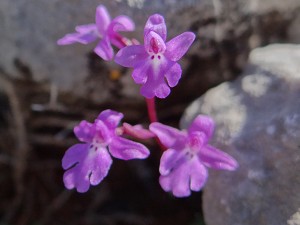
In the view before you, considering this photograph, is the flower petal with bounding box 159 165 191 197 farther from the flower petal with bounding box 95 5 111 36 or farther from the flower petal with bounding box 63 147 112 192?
the flower petal with bounding box 95 5 111 36

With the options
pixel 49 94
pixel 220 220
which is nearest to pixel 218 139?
pixel 220 220

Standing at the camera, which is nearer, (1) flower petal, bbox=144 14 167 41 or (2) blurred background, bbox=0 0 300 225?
(1) flower petal, bbox=144 14 167 41

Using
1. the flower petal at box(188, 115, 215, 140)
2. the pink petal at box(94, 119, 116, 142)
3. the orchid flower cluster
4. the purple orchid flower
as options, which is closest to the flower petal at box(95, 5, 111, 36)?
the purple orchid flower

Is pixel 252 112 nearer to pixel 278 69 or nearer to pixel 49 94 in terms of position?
pixel 278 69

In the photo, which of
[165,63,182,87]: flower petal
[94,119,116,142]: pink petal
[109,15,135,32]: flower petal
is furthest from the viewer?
[109,15,135,32]: flower petal

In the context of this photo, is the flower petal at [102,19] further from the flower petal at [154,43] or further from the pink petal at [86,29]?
the flower petal at [154,43]

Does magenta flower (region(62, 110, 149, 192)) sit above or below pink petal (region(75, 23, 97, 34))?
below

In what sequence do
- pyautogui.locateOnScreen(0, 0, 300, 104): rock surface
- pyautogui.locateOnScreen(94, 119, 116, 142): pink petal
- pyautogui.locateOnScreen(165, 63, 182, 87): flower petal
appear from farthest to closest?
pyautogui.locateOnScreen(0, 0, 300, 104): rock surface
pyautogui.locateOnScreen(94, 119, 116, 142): pink petal
pyautogui.locateOnScreen(165, 63, 182, 87): flower petal
